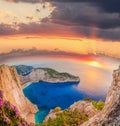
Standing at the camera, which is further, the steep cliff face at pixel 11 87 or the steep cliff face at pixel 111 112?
the steep cliff face at pixel 11 87

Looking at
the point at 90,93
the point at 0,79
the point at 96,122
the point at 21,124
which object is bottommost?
the point at 90,93

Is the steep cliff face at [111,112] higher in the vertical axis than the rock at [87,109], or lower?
higher

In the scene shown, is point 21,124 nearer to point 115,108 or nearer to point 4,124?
point 4,124

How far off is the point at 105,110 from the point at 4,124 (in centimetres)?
751

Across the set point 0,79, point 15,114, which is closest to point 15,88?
point 0,79

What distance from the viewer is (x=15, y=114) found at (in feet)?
81.9

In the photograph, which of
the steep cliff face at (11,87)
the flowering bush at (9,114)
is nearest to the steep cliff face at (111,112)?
the flowering bush at (9,114)

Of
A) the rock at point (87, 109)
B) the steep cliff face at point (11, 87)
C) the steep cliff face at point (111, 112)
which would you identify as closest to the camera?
the steep cliff face at point (111, 112)

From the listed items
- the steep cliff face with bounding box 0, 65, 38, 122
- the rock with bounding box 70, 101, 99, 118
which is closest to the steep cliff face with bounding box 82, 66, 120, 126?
the rock with bounding box 70, 101, 99, 118

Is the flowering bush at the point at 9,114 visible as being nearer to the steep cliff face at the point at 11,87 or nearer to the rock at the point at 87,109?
the rock at the point at 87,109

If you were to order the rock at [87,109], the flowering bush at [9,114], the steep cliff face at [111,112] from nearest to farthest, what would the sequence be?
the steep cliff face at [111,112]
the flowering bush at [9,114]
the rock at [87,109]

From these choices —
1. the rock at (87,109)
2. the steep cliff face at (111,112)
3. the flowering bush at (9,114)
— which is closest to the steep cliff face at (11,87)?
the rock at (87,109)

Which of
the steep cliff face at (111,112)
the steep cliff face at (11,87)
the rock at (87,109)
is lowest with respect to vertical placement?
the steep cliff face at (11,87)

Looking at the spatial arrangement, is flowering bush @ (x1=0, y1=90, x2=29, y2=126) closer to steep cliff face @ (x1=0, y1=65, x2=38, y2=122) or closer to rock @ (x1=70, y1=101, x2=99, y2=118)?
rock @ (x1=70, y1=101, x2=99, y2=118)
